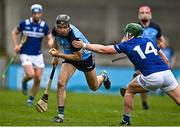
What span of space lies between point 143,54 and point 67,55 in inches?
61.7

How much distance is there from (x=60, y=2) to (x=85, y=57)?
21.0 m

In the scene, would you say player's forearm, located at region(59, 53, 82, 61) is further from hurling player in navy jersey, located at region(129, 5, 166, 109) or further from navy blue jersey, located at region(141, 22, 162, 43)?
navy blue jersey, located at region(141, 22, 162, 43)

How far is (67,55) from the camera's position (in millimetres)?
13625

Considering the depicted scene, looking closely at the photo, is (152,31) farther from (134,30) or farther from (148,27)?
(134,30)

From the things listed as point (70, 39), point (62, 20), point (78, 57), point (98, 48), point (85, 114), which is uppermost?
point (62, 20)

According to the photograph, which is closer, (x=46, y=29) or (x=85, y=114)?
(x=85, y=114)

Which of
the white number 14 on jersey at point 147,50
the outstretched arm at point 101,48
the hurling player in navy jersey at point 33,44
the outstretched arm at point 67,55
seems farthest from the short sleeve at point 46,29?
the white number 14 on jersey at point 147,50

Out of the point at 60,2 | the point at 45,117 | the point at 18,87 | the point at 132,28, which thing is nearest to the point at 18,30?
the point at 45,117

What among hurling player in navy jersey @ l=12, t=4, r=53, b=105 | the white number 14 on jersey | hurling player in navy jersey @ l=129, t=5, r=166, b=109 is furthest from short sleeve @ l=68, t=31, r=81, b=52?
hurling player in navy jersey @ l=12, t=4, r=53, b=105

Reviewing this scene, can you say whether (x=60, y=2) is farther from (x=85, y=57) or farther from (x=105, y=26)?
(x=85, y=57)

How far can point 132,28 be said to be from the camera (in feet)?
43.0

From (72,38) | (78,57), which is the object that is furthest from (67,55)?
(72,38)

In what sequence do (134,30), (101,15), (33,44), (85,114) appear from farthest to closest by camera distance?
(101,15)
(33,44)
(85,114)
(134,30)

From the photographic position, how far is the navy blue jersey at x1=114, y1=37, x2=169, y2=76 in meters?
12.9
